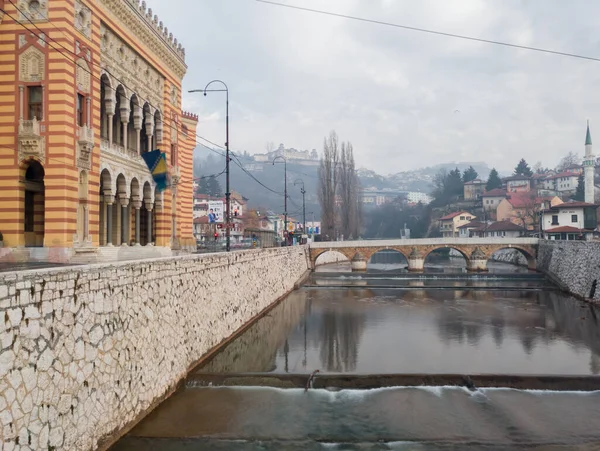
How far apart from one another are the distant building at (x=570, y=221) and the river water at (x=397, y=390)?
1444 inches

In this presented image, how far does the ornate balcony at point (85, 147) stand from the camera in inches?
890

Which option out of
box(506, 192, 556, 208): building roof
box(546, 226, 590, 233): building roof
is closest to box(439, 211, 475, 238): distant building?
box(506, 192, 556, 208): building roof

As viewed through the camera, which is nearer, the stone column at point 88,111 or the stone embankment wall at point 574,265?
the stone column at point 88,111

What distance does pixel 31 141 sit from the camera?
21453 millimetres

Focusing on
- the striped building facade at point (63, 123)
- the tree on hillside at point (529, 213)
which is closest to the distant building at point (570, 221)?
the tree on hillside at point (529, 213)

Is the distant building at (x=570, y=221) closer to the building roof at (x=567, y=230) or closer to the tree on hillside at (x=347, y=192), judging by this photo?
the building roof at (x=567, y=230)

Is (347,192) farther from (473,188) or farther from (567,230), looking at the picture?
(473,188)

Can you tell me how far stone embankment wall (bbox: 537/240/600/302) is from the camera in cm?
3481

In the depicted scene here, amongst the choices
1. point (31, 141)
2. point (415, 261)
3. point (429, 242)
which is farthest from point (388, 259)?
point (31, 141)

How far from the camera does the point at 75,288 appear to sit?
9.75 metres

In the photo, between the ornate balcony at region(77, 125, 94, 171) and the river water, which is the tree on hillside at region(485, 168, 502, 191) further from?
the ornate balcony at region(77, 125, 94, 171)

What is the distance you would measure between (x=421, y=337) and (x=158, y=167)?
64.5 feet

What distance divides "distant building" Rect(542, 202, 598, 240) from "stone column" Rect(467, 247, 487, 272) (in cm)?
1510

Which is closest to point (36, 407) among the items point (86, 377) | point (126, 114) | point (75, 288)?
point (86, 377)
